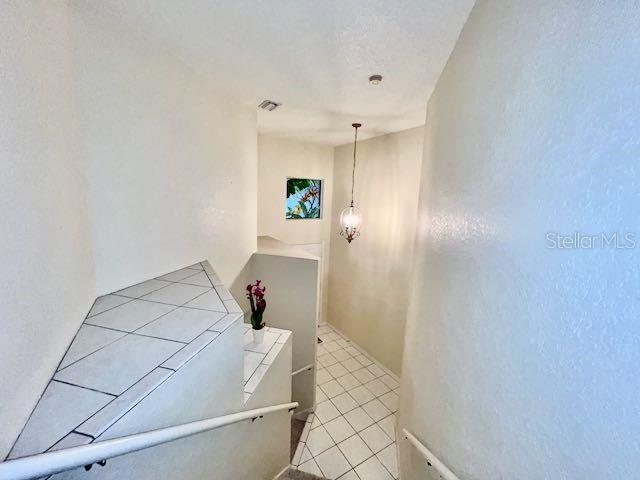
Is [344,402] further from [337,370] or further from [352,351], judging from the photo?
[352,351]

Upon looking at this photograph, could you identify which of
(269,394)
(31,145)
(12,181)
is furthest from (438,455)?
(31,145)

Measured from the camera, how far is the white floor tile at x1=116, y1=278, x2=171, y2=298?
5.53ft

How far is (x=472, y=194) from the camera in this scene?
125cm

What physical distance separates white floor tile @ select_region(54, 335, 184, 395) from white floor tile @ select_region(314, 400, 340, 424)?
311cm

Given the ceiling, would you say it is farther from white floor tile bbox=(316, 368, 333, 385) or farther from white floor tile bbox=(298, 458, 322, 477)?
white floor tile bbox=(316, 368, 333, 385)

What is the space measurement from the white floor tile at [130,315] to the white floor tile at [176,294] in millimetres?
60

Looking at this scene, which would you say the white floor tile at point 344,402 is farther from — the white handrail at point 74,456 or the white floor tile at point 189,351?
the white handrail at point 74,456

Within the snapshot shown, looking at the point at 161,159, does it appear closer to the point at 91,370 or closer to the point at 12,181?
the point at 12,181

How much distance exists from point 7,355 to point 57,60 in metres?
1.28

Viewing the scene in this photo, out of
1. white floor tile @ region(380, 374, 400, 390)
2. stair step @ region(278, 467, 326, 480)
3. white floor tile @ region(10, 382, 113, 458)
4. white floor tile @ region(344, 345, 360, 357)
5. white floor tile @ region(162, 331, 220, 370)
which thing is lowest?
white floor tile @ region(380, 374, 400, 390)

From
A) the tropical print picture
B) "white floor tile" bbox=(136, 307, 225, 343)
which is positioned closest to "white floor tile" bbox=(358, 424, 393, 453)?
"white floor tile" bbox=(136, 307, 225, 343)

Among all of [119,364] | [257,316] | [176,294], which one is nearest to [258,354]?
[257,316]

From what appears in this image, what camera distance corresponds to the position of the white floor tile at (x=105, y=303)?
1.47 meters

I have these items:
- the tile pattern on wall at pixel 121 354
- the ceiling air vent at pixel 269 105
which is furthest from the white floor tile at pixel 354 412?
the ceiling air vent at pixel 269 105
